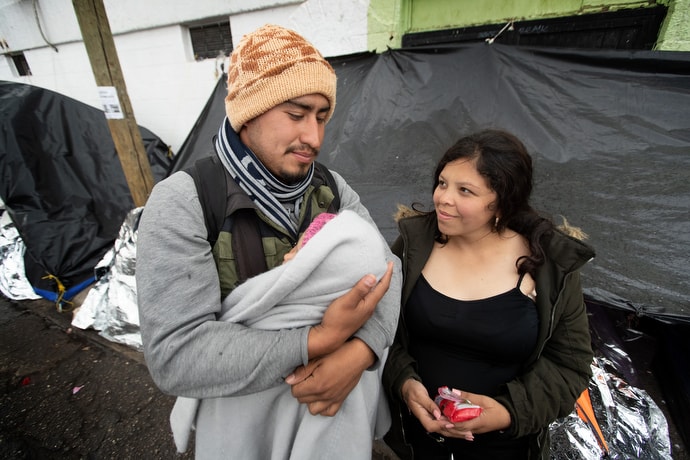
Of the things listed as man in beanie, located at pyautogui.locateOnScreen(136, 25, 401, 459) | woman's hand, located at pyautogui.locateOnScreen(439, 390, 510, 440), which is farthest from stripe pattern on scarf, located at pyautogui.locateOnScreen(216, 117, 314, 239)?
woman's hand, located at pyautogui.locateOnScreen(439, 390, 510, 440)

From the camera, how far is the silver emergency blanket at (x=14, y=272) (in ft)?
11.7

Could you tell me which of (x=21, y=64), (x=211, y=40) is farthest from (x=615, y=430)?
(x=21, y=64)

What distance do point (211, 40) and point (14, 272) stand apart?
428 cm

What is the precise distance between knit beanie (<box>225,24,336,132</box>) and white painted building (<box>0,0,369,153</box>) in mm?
3314

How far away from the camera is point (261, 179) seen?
1.05 metres

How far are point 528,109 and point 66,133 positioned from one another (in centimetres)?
553

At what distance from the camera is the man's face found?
105 cm

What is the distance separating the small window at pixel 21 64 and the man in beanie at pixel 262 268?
986 cm

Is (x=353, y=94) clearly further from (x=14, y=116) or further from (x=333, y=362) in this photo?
(x=14, y=116)

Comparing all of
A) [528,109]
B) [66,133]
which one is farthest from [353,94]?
[66,133]

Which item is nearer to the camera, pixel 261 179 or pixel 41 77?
pixel 261 179

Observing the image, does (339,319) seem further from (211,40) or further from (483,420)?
(211,40)

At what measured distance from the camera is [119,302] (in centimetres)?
291

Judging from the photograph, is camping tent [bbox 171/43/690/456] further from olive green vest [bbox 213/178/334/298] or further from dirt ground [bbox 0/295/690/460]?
olive green vest [bbox 213/178/334/298]
